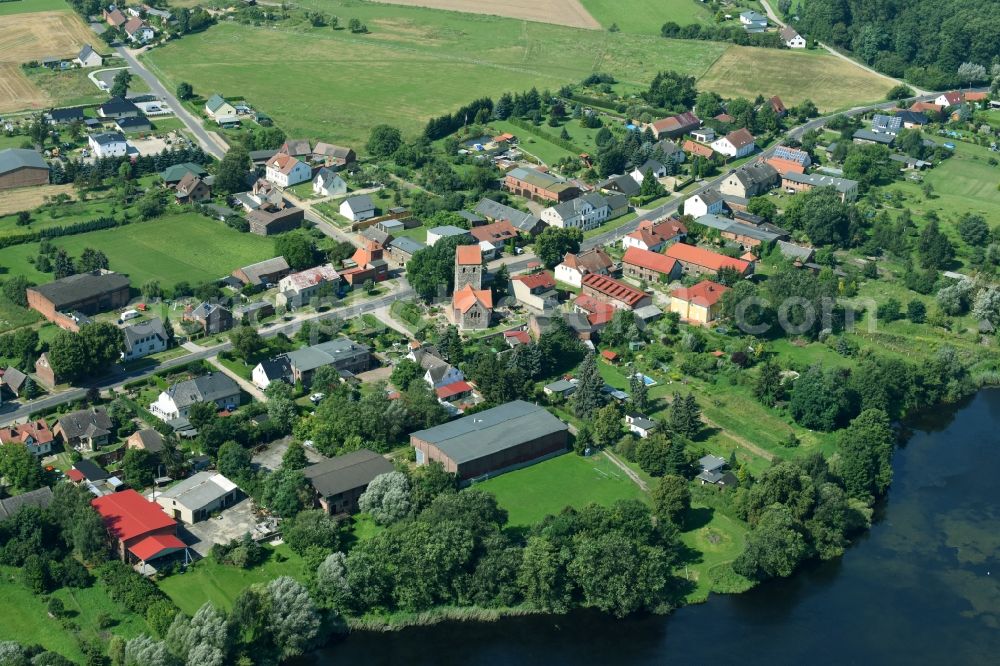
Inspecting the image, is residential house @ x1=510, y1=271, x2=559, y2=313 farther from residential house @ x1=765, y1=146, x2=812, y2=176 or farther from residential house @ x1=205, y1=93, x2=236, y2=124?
residential house @ x1=205, y1=93, x2=236, y2=124

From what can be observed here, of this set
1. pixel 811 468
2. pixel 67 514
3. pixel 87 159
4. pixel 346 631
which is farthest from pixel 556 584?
pixel 87 159

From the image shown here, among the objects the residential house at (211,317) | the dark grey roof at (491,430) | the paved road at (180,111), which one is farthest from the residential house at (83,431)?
the paved road at (180,111)

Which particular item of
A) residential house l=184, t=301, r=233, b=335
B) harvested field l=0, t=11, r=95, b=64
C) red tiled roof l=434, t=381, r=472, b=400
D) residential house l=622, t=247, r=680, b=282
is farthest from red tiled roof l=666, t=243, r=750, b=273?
harvested field l=0, t=11, r=95, b=64

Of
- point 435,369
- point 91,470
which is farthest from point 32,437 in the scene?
point 435,369

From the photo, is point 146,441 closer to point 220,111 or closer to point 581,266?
point 581,266

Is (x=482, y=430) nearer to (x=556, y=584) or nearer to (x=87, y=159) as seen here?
(x=556, y=584)

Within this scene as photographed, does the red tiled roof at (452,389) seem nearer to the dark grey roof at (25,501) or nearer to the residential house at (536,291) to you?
the residential house at (536,291)

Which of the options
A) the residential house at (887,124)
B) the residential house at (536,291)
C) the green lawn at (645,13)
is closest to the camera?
the residential house at (536,291)
